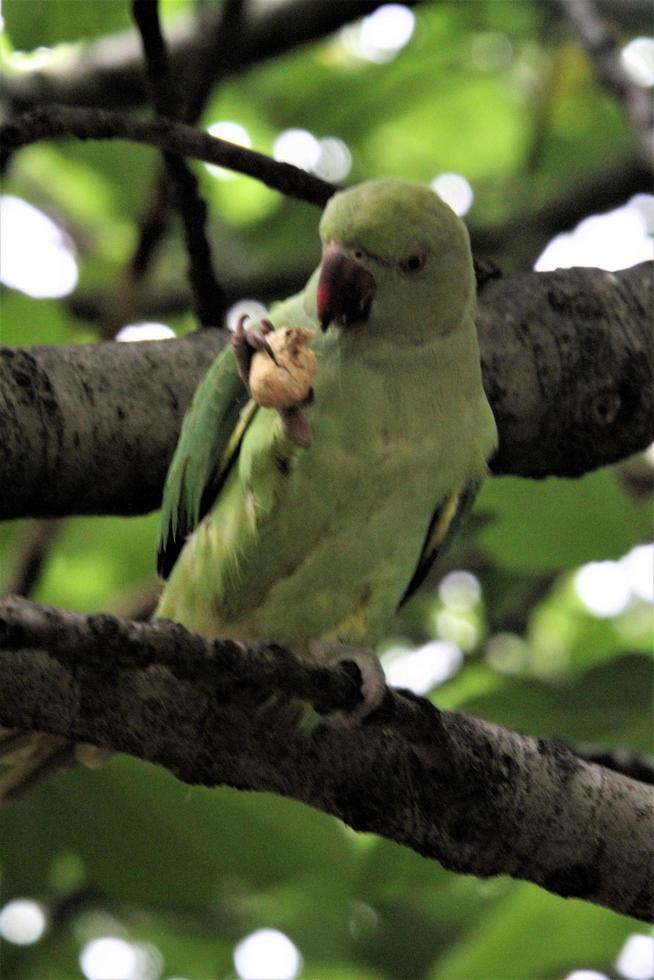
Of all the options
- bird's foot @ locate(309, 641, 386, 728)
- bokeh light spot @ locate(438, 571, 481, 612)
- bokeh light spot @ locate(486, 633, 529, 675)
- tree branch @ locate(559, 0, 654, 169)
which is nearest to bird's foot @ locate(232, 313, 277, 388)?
bird's foot @ locate(309, 641, 386, 728)

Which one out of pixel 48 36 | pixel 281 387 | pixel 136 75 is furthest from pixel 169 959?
pixel 136 75

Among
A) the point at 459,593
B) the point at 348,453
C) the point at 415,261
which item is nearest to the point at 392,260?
the point at 415,261

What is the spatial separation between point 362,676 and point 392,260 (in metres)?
0.97

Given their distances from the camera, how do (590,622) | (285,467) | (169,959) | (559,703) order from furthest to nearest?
(590,622) < (169,959) < (559,703) < (285,467)

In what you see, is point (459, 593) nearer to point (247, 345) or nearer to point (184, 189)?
point (184, 189)

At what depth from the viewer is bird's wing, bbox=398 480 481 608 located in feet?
8.70

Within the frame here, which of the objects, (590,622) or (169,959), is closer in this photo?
(169,959)

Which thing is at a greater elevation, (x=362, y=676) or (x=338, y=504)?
(x=338, y=504)

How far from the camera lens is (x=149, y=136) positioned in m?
2.54

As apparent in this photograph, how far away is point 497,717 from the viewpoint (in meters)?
3.02

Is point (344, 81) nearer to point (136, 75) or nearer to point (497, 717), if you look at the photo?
point (136, 75)

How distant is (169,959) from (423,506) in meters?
2.29

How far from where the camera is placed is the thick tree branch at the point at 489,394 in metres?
2.53

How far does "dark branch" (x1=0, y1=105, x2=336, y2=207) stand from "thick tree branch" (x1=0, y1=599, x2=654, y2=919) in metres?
1.06
